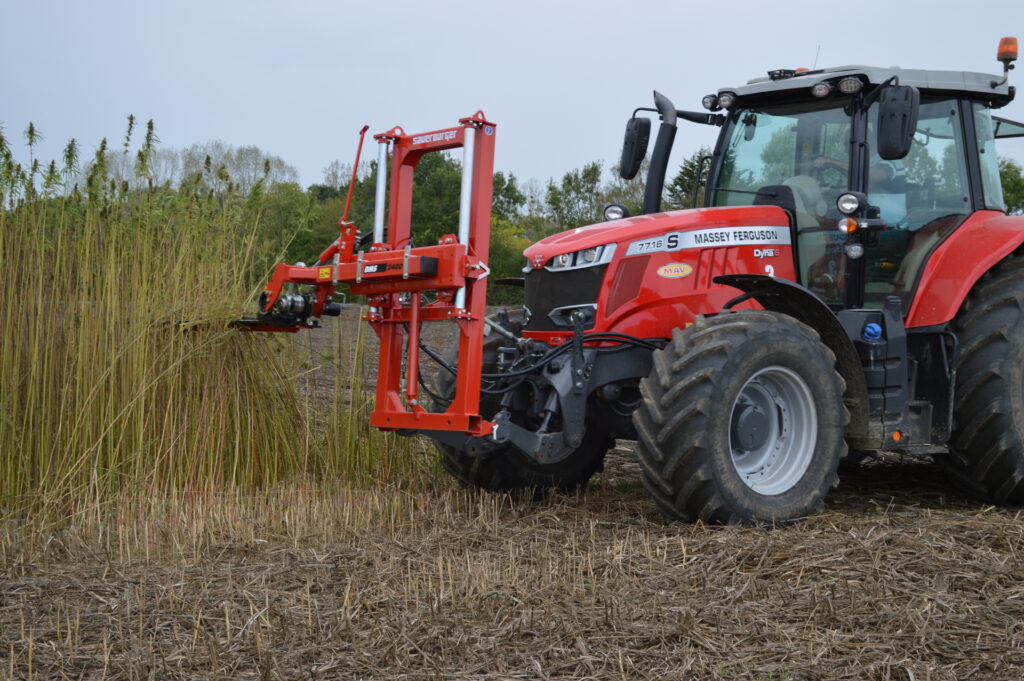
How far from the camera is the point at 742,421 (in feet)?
17.3

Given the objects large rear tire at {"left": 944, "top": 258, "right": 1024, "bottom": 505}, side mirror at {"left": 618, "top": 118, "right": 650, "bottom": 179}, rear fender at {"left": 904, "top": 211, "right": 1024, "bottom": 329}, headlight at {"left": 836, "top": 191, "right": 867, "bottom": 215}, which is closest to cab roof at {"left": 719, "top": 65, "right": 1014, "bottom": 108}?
side mirror at {"left": 618, "top": 118, "right": 650, "bottom": 179}

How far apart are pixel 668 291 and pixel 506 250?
27329 mm

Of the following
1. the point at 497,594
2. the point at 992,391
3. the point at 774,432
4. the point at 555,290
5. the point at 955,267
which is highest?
the point at 955,267

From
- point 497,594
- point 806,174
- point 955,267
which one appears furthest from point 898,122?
point 497,594

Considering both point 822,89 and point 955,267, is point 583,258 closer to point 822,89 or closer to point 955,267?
point 822,89

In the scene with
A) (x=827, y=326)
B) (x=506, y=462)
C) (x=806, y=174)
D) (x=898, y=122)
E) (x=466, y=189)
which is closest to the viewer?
(x=466, y=189)

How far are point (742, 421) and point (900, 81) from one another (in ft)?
7.69

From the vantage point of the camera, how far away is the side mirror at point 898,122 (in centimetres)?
547

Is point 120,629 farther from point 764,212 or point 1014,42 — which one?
point 1014,42

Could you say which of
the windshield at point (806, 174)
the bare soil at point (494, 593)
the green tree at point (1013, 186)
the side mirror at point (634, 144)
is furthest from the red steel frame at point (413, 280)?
the green tree at point (1013, 186)

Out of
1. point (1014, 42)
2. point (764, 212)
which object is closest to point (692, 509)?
point (764, 212)

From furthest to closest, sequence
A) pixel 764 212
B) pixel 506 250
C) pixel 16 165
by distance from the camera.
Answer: pixel 506 250
pixel 764 212
pixel 16 165

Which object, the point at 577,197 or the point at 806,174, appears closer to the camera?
the point at 806,174

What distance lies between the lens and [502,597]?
12.8 ft
